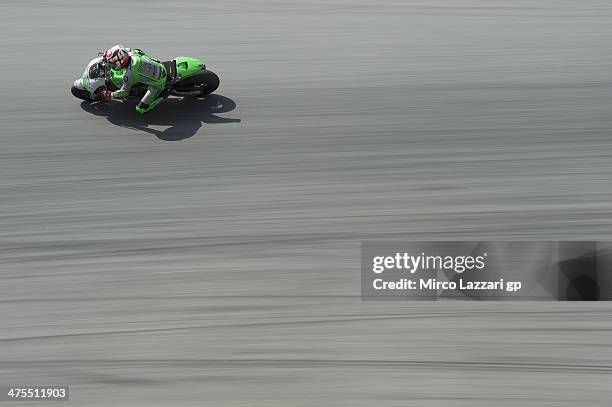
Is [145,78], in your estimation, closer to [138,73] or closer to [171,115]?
[138,73]

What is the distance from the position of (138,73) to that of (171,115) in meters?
0.99

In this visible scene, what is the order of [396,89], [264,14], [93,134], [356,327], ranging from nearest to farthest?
[356,327]
[93,134]
[396,89]
[264,14]

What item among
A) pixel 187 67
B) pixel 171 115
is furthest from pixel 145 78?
pixel 171 115

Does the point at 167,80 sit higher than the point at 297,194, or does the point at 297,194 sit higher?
the point at 167,80

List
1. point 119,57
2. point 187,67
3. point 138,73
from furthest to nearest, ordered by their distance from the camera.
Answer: point 187,67 → point 138,73 → point 119,57

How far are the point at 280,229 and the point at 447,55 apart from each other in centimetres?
500

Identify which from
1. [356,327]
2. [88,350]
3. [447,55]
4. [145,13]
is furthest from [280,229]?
[145,13]

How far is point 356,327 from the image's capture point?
7582 millimetres

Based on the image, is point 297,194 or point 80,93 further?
point 80,93

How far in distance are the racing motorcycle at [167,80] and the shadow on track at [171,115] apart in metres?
0.20

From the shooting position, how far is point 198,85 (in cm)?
1021

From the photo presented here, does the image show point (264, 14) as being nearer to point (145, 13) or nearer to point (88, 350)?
point (145, 13)

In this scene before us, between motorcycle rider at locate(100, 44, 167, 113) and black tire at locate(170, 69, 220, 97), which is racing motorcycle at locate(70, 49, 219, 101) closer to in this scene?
black tire at locate(170, 69, 220, 97)

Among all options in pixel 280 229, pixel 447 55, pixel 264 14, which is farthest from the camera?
pixel 264 14
